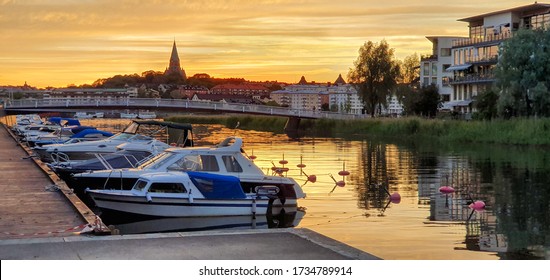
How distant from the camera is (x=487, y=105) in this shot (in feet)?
283

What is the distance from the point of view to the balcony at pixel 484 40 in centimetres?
10481

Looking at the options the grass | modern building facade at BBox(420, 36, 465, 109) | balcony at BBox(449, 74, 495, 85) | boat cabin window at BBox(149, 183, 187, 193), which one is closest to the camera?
boat cabin window at BBox(149, 183, 187, 193)

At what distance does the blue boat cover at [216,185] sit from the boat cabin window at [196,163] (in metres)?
1.38

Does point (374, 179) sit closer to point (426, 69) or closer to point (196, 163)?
point (196, 163)

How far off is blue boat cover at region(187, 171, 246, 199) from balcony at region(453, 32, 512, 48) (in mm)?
79127

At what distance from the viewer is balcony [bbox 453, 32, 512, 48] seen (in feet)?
344

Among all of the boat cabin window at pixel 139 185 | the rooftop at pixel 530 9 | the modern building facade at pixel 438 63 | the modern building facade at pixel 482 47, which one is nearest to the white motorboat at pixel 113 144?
the boat cabin window at pixel 139 185

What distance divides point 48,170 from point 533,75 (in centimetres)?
5299

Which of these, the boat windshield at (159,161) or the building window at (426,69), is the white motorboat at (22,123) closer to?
the boat windshield at (159,161)

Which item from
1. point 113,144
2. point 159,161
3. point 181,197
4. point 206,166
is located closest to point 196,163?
point 206,166

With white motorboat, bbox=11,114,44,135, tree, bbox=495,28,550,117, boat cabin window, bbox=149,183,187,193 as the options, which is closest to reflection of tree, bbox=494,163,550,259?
boat cabin window, bbox=149,183,187,193

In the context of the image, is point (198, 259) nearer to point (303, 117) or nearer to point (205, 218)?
point (205, 218)

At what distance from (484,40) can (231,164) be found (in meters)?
87.6

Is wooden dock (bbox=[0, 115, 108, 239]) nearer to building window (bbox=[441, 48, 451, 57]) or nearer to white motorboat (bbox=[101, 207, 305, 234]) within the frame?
white motorboat (bbox=[101, 207, 305, 234])
